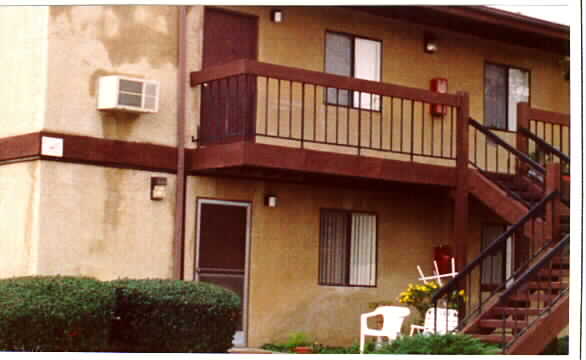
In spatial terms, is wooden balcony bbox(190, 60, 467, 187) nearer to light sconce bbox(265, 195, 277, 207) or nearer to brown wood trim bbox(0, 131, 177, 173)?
light sconce bbox(265, 195, 277, 207)

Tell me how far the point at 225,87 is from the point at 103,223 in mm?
2735

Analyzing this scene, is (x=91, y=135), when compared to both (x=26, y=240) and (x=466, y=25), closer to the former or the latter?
(x=26, y=240)

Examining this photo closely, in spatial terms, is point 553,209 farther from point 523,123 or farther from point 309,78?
point 309,78

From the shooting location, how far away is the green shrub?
561 inches

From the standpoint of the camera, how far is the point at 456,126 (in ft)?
62.7

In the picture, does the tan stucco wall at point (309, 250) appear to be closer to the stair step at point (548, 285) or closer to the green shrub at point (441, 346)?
the stair step at point (548, 285)

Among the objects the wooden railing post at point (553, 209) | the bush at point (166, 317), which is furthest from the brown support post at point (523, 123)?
the bush at point (166, 317)

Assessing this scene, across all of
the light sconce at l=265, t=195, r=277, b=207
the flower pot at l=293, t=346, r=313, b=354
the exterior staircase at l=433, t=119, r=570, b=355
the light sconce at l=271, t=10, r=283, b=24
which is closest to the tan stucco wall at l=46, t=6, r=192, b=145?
the light sconce at l=271, t=10, r=283, b=24

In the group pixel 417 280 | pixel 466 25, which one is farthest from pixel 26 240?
pixel 466 25

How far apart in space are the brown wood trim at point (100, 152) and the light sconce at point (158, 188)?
0.56 ft

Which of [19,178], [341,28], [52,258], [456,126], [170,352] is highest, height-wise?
[341,28]

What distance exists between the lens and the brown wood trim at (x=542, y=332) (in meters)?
15.1

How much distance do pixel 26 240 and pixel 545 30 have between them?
1003 cm

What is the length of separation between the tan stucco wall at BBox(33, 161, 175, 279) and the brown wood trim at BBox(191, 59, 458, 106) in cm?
163
